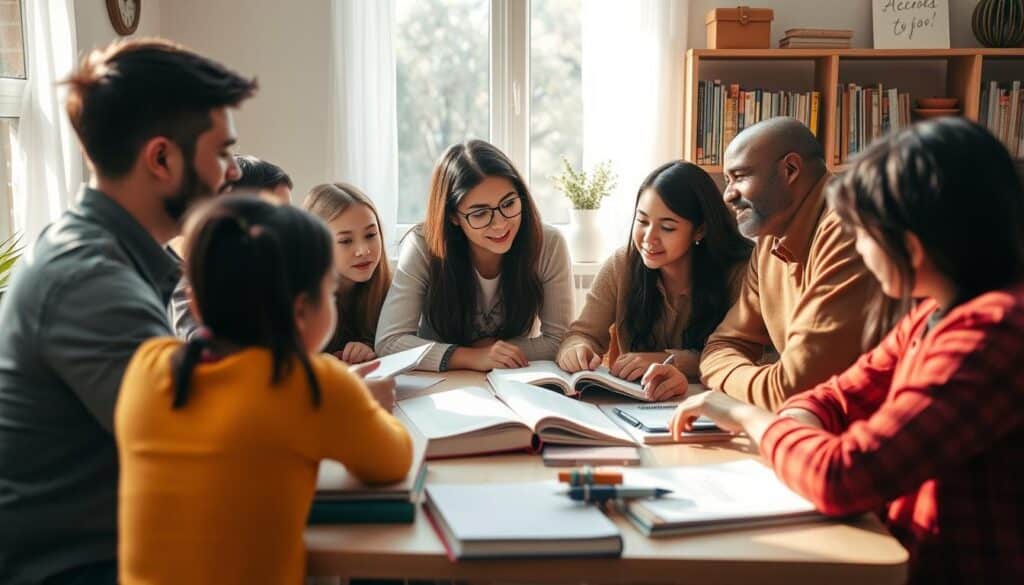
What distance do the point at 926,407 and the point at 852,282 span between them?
0.70m

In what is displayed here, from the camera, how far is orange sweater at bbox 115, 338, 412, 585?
3.20 feet

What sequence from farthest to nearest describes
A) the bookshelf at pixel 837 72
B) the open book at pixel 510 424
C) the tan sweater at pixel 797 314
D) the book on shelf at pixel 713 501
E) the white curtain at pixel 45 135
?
1. the bookshelf at pixel 837 72
2. the white curtain at pixel 45 135
3. the tan sweater at pixel 797 314
4. the open book at pixel 510 424
5. the book on shelf at pixel 713 501

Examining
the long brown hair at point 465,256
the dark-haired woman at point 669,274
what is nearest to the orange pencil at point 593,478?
the dark-haired woman at point 669,274

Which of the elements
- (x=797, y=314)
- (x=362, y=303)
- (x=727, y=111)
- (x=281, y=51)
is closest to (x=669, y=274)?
(x=797, y=314)

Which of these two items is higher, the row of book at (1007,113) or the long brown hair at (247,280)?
the row of book at (1007,113)

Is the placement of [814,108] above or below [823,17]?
below

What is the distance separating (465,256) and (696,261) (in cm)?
61

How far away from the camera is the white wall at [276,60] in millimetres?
3760

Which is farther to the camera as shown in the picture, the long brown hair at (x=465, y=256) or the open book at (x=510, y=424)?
the long brown hair at (x=465, y=256)

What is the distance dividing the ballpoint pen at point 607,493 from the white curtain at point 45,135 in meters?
2.20

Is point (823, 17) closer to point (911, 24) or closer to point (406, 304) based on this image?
point (911, 24)

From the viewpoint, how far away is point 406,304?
2.38m

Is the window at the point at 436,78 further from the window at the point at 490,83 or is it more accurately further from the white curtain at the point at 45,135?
the white curtain at the point at 45,135

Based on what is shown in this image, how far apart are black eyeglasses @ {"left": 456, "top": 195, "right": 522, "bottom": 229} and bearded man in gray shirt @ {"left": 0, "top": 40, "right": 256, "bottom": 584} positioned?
1.06 m
